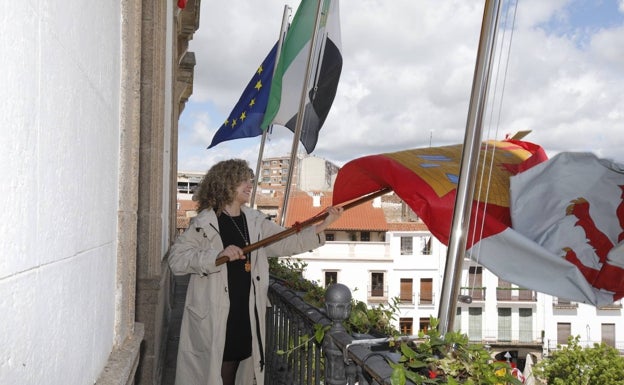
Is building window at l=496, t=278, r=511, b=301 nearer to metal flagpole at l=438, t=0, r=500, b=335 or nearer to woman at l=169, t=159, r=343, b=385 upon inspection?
woman at l=169, t=159, r=343, b=385

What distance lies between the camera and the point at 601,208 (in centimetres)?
353

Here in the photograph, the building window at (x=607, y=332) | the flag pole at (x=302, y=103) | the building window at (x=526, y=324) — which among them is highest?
the flag pole at (x=302, y=103)

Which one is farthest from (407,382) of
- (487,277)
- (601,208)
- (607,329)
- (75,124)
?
(607,329)

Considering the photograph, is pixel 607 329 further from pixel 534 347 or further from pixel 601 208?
pixel 601 208

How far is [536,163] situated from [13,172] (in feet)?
10.1

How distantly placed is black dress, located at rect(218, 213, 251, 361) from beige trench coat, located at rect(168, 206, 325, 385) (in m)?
0.04

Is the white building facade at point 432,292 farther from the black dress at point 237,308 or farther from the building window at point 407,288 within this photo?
the black dress at point 237,308

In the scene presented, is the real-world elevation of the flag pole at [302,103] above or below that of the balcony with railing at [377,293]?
above

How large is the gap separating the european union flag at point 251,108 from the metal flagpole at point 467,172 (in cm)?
564

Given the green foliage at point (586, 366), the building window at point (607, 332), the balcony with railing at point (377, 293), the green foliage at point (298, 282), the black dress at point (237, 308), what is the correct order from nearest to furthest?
the black dress at point (237, 308), the green foliage at point (298, 282), the green foliage at point (586, 366), the balcony with railing at point (377, 293), the building window at point (607, 332)

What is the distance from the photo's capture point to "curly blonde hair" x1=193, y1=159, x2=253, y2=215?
4.11m

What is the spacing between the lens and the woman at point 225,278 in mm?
3929

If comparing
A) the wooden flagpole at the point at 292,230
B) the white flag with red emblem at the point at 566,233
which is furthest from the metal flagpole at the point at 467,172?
the wooden flagpole at the point at 292,230

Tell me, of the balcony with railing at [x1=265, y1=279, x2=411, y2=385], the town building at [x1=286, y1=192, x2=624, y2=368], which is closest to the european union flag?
the balcony with railing at [x1=265, y1=279, x2=411, y2=385]
